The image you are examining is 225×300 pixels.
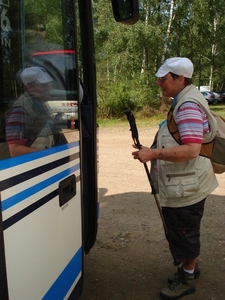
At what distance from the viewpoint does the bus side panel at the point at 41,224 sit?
147cm

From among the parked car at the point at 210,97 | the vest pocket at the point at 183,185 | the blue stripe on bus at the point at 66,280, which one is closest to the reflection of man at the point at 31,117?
the blue stripe on bus at the point at 66,280

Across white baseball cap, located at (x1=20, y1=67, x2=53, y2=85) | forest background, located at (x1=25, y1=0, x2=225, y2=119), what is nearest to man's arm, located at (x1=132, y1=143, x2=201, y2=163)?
white baseball cap, located at (x1=20, y1=67, x2=53, y2=85)

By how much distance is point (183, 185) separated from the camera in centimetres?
261

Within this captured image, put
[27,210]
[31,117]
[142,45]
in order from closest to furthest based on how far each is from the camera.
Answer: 1. [27,210]
2. [31,117]
3. [142,45]

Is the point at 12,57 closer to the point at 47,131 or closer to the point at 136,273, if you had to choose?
the point at 47,131

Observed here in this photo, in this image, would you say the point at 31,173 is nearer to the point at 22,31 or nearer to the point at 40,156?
the point at 40,156

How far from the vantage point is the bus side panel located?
1471 millimetres

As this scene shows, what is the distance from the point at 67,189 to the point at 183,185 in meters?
0.99

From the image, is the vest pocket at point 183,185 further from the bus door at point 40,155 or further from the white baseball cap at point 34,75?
the white baseball cap at point 34,75

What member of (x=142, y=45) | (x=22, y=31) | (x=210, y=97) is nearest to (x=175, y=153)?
(x=22, y=31)

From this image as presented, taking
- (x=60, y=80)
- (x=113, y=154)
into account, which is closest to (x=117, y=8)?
(x=60, y=80)

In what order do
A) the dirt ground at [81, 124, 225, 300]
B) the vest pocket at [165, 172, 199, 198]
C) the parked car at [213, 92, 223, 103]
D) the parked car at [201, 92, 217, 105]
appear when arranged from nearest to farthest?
1. the vest pocket at [165, 172, 199, 198]
2. the dirt ground at [81, 124, 225, 300]
3. the parked car at [201, 92, 217, 105]
4. the parked car at [213, 92, 223, 103]

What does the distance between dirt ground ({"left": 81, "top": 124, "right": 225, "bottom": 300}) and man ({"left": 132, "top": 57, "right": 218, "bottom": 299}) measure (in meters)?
0.37

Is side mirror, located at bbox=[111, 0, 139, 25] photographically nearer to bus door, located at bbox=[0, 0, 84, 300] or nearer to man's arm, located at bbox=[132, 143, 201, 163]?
bus door, located at bbox=[0, 0, 84, 300]
